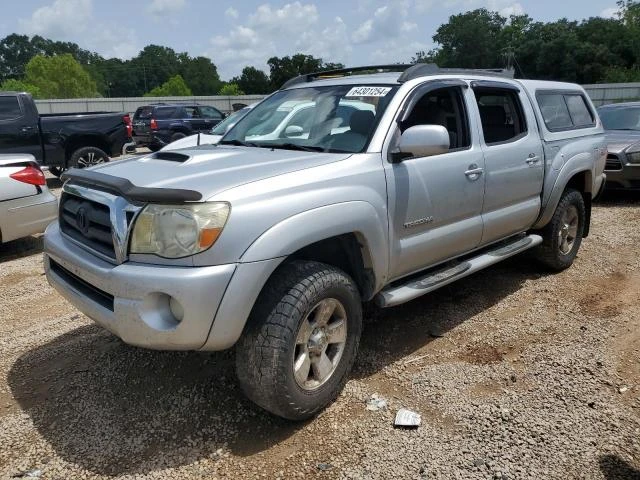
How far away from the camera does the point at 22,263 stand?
5.99 metres

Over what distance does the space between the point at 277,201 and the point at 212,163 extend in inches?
25.6

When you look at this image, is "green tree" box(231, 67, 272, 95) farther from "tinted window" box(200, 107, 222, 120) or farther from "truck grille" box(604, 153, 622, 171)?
"truck grille" box(604, 153, 622, 171)

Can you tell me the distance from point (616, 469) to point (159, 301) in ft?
7.57

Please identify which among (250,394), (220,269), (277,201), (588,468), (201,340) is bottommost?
(588,468)

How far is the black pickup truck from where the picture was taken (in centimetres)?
1019

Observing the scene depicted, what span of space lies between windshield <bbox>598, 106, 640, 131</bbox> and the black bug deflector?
9.47m

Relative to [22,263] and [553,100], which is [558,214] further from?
[22,263]

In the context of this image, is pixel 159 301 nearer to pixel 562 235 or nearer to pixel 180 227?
pixel 180 227

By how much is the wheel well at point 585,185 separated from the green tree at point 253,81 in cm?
6689

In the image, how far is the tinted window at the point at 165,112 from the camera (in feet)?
58.2

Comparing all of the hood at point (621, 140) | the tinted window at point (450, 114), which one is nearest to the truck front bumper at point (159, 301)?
the tinted window at point (450, 114)

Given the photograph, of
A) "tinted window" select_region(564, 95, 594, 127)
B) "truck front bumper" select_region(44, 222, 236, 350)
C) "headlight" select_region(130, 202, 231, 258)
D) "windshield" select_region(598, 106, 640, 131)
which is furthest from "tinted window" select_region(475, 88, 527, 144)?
"windshield" select_region(598, 106, 640, 131)

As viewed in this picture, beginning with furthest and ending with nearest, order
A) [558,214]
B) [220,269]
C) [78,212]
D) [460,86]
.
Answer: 1. [558,214]
2. [460,86]
3. [78,212]
4. [220,269]

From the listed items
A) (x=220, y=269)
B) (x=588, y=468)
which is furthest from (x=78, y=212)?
(x=588, y=468)
